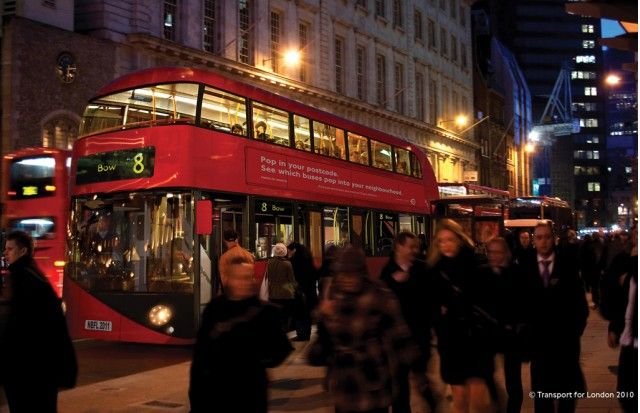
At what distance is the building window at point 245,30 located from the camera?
30.9m

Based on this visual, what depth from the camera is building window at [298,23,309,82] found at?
34.7 metres

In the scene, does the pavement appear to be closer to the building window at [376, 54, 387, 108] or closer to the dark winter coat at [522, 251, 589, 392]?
the dark winter coat at [522, 251, 589, 392]

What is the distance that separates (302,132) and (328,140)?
114 cm

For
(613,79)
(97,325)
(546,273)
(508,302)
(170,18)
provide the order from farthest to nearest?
1. (170,18)
2. (613,79)
3. (97,325)
4. (546,273)
5. (508,302)

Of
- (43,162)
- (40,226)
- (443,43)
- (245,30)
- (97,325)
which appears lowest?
(97,325)

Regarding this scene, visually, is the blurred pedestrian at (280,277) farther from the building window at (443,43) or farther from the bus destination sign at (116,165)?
the building window at (443,43)

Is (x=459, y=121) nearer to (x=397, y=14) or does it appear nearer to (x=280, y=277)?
(x=397, y=14)

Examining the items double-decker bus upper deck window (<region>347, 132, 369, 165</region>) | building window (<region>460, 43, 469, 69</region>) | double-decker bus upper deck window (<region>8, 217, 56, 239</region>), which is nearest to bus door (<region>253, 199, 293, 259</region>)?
double-decker bus upper deck window (<region>347, 132, 369, 165</region>)

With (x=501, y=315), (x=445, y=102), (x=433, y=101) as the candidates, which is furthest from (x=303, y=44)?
(x=501, y=315)

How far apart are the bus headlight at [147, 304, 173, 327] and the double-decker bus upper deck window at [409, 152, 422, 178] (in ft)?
34.5

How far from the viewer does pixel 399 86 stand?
4466cm

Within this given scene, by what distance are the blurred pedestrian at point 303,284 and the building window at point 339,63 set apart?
26.5 m

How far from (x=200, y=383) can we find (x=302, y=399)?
4.01 metres

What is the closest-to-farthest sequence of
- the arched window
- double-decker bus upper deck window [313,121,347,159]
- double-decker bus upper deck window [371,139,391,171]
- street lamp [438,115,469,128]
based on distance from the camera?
double-decker bus upper deck window [313,121,347,159], double-decker bus upper deck window [371,139,391,171], the arched window, street lamp [438,115,469,128]
